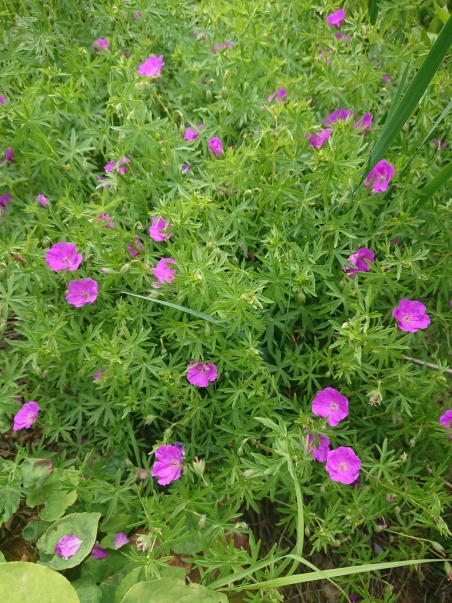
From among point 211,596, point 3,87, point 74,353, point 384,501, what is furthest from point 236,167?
point 211,596

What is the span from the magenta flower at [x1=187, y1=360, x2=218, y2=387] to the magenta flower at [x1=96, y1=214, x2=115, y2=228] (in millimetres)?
758

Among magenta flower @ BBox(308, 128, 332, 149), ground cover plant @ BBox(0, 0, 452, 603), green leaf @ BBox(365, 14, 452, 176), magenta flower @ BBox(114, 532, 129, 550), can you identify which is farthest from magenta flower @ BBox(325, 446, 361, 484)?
magenta flower @ BBox(308, 128, 332, 149)

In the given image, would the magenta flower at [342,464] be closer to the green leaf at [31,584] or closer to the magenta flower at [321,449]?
the magenta flower at [321,449]

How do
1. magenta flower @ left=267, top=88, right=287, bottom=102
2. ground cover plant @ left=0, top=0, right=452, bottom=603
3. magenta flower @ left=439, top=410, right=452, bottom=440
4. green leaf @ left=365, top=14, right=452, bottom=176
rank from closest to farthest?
green leaf @ left=365, top=14, right=452, bottom=176, ground cover plant @ left=0, top=0, right=452, bottom=603, magenta flower @ left=439, top=410, right=452, bottom=440, magenta flower @ left=267, top=88, right=287, bottom=102

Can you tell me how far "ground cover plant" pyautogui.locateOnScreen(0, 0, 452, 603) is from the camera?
219 cm

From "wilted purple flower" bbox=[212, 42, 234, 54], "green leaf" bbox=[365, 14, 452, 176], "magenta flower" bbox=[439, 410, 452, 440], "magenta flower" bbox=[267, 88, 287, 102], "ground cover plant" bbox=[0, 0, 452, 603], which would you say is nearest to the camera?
"green leaf" bbox=[365, 14, 452, 176]

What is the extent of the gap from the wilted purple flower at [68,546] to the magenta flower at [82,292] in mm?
1046

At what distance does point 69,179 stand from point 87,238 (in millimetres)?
620

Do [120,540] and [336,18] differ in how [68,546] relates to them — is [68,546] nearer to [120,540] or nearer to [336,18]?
[120,540]

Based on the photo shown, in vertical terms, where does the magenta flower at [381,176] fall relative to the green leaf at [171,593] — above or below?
above

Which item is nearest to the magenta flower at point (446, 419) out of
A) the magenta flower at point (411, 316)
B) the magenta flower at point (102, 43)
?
the magenta flower at point (411, 316)

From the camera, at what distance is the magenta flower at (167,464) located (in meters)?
2.29

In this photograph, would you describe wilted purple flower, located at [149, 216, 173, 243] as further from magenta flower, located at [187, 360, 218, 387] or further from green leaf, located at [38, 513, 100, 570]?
green leaf, located at [38, 513, 100, 570]

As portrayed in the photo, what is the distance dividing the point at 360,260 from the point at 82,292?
135 centimetres
